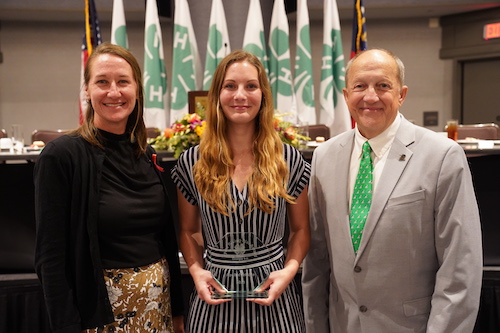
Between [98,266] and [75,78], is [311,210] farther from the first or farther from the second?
[75,78]

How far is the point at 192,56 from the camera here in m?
5.55

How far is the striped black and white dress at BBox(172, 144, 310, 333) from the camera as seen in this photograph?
5.39 ft

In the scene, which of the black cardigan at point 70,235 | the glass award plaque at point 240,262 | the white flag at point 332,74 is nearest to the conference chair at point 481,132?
the white flag at point 332,74

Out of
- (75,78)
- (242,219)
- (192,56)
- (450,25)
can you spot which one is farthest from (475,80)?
(242,219)

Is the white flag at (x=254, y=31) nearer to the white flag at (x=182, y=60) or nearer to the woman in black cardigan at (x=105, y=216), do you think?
the white flag at (x=182, y=60)

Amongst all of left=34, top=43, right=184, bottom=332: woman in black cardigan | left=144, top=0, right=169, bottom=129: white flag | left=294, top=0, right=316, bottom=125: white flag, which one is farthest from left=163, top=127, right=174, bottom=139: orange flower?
left=294, top=0, right=316, bottom=125: white flag

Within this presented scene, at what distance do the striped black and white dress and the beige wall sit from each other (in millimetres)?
7306

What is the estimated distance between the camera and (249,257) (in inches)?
65.5

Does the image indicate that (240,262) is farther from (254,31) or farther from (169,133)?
(254,31)

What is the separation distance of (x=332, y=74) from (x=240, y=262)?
4.40 meters

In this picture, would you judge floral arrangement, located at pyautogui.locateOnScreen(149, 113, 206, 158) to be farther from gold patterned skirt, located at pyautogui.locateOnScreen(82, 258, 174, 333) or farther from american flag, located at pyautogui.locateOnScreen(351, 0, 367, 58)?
american flag, located at pyautogui.locateOnScreen(351, 0, 367, 58)

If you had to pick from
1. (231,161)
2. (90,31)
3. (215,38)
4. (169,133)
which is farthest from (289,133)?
(90,31)

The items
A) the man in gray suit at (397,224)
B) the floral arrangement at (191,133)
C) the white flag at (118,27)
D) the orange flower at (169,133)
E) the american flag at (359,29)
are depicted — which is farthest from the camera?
the white flag at (118,27)

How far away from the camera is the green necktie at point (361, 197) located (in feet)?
5.23
